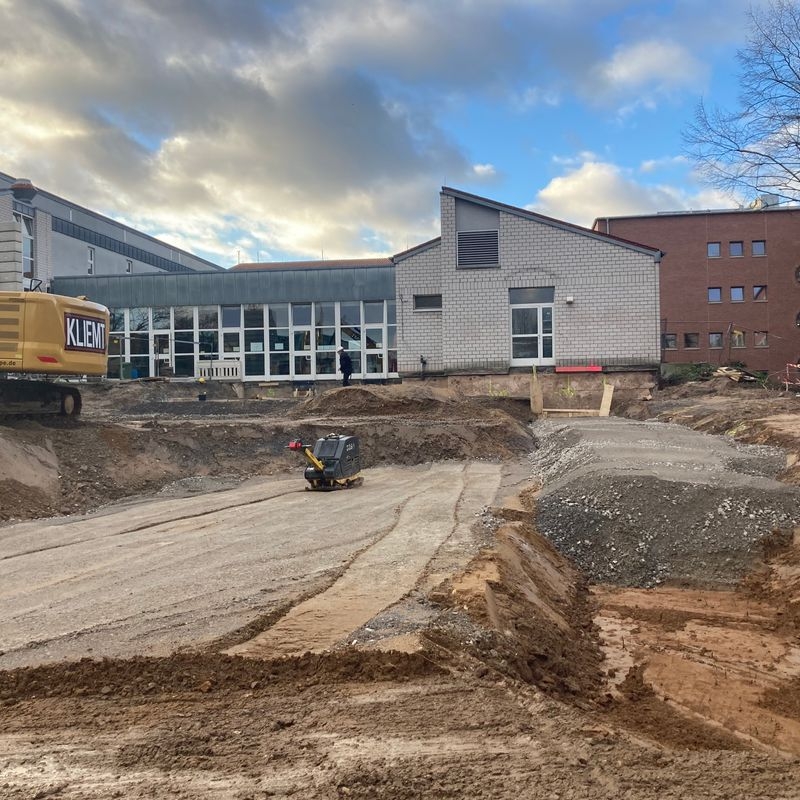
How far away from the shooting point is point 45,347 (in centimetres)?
1322

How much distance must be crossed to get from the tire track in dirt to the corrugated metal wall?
1914 centimetres

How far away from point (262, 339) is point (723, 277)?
28910 millimetres

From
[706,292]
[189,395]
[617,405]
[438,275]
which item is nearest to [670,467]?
[617,405]

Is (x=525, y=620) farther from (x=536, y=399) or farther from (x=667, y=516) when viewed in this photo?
(x=536, y=399)

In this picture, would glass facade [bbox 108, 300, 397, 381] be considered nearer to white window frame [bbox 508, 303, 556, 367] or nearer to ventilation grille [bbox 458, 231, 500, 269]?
ventilation grille [bbox 458, 231, 500, 269]

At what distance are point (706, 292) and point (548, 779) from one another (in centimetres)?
4351

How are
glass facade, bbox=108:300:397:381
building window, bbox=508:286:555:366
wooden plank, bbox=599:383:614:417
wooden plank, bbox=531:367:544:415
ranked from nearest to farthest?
wooden plank, bbox=599:383:614:417
wooden plank, bbox=531:367:544:415
building window, bbox=508:286:555:366
glass facade, bbox=108:300:397:381

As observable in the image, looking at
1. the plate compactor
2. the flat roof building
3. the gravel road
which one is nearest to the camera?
the gravel road

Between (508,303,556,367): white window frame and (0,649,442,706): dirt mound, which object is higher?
(508,303,556,367): white window frame

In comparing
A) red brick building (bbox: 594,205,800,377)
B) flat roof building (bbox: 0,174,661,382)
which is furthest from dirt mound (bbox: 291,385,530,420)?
red brick building (bbox: 594,205,800,377)

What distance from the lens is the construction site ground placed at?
3084mm

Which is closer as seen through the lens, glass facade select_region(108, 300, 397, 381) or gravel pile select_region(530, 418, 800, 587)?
gravel pile select_region(530, 418, 800, 587)

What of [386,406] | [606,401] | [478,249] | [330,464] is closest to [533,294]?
[478,249]

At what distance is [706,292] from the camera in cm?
4156
